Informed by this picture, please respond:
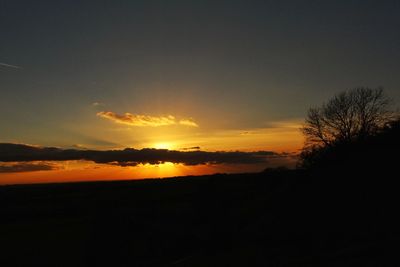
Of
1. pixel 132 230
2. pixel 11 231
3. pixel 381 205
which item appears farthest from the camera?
pixel 11 231

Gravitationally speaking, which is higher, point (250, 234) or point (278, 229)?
point (278, 229)

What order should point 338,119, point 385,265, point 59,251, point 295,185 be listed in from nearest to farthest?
point 385,265 < point 295,185 < point 59,251 < point 338,119

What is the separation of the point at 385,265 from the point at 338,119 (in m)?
52.2

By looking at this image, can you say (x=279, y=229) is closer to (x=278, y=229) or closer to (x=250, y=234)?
(x=278, y=229)

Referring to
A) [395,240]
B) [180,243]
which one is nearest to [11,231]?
[180,243]

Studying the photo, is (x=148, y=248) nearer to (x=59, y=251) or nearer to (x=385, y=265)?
(x=59, y=251)

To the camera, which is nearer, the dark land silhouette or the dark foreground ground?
the dark foreground ground

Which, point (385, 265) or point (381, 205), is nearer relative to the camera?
point (385, 265)

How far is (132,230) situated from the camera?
3481cm

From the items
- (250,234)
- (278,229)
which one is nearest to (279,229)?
(278,229)

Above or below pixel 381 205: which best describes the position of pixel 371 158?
above

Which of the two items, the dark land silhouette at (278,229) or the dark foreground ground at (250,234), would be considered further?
the dark land silhouette at (278,229)

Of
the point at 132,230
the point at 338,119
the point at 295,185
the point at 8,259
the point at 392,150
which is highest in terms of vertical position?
the point at 338,119

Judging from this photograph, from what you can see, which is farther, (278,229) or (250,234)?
(250,234)
